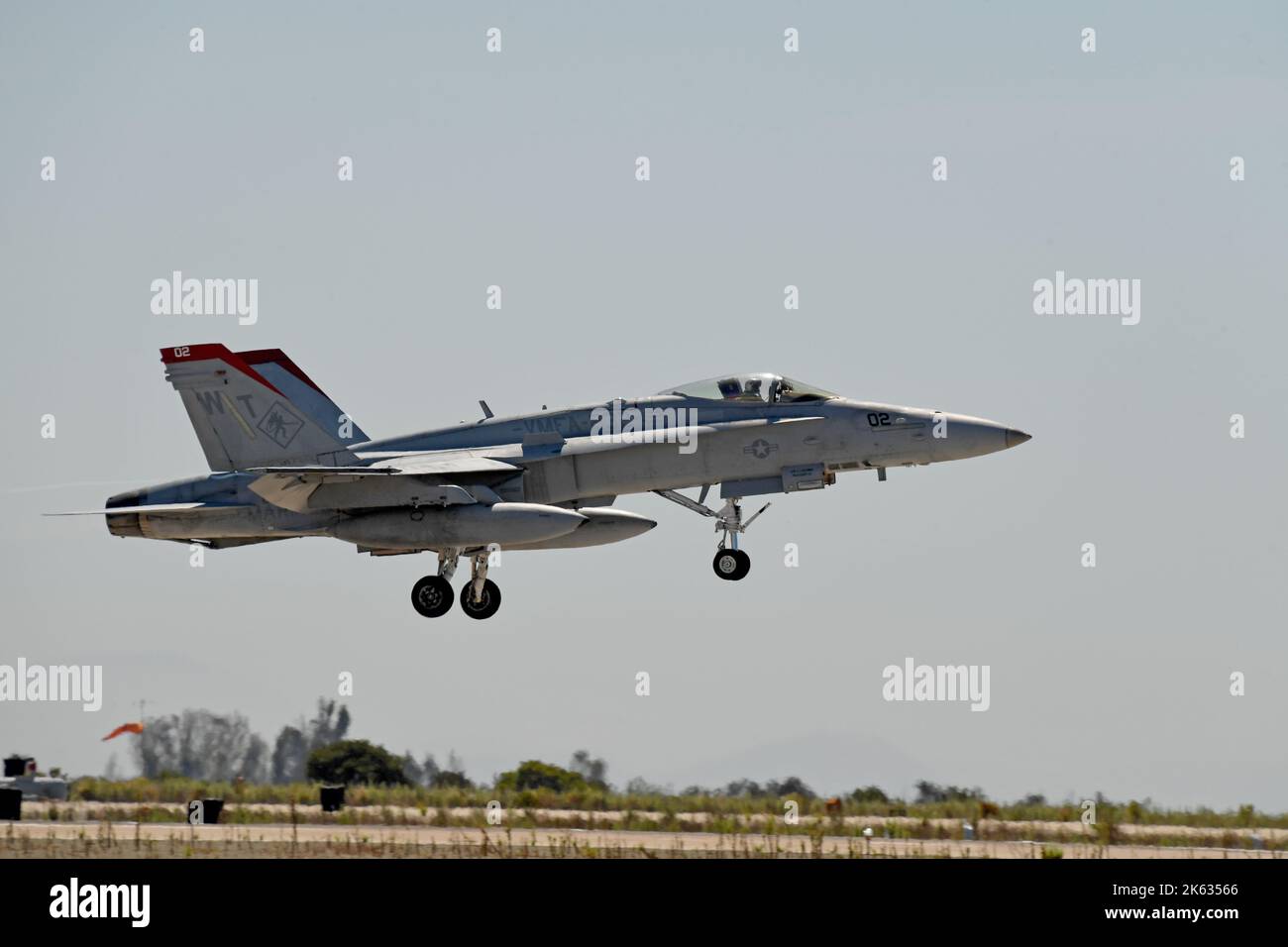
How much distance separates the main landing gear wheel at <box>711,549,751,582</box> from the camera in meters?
27.1

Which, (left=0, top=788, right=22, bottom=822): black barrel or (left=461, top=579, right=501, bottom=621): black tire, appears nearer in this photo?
(left=0, top=788, right=22, bottom=822): black barrel

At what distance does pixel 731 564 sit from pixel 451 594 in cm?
499

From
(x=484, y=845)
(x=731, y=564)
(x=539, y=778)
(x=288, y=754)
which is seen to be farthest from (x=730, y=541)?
(x=288, y=754)

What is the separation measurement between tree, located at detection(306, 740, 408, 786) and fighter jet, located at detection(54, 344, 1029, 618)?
12.2m

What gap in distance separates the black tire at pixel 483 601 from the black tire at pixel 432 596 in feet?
1.10

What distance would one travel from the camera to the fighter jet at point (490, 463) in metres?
26.9

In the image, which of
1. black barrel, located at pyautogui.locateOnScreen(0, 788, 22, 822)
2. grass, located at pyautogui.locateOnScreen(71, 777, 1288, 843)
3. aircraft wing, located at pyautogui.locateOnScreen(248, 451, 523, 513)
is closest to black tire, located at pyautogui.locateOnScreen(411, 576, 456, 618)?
aircraft wing, located at pyautogui.locateOnScreen(248, 451, 523, 513)

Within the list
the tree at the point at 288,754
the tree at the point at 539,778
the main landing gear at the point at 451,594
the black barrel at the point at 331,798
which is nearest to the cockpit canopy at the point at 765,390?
the main landing gear at the point at 451,594

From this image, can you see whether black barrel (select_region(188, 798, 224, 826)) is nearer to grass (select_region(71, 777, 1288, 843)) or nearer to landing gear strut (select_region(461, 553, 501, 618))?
grass (select_region(71, 777, 1288, 843))

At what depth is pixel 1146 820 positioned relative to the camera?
90.1 feet

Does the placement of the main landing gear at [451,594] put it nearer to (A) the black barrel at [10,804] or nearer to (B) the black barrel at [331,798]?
(B) the black barrel at [331,798]

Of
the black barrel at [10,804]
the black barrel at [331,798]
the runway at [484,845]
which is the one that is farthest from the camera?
the black barrel at [331,798]

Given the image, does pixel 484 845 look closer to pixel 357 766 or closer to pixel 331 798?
pixel 331 798

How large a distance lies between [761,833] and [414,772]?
707 inches
